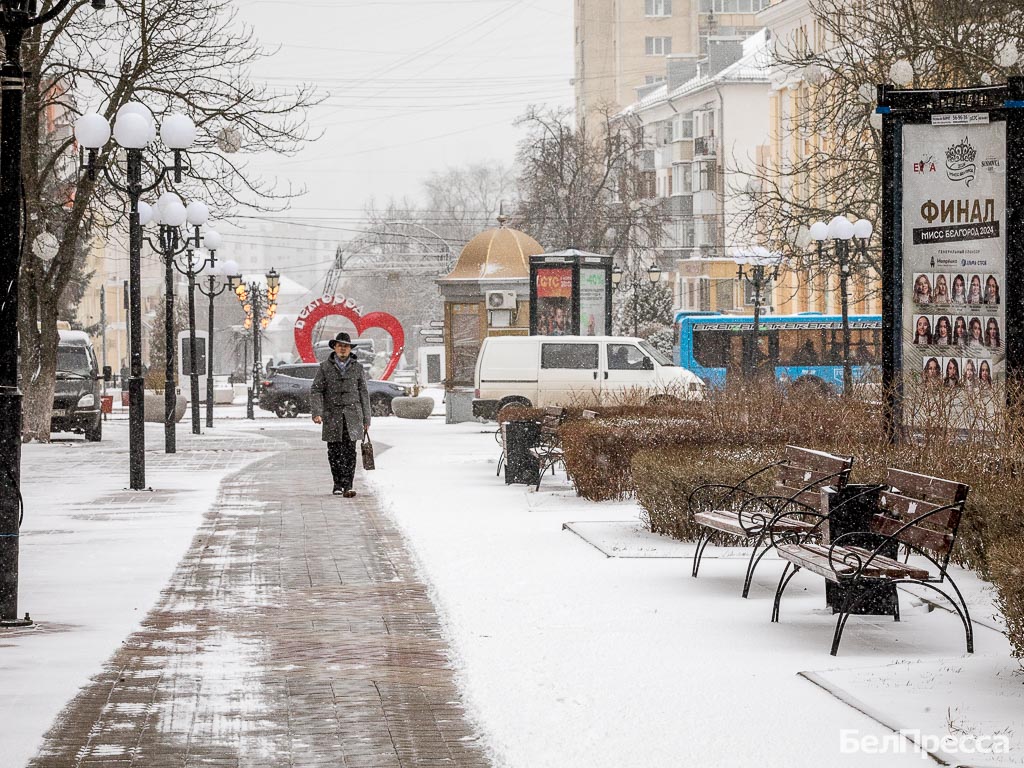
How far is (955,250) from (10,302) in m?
7.80

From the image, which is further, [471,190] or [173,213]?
[471,190]

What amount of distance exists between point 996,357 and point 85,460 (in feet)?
50.1

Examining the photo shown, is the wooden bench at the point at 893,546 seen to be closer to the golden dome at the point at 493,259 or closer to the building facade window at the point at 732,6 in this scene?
the golden dome at the point at 493,259

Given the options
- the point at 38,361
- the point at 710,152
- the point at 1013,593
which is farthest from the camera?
the point at 710,152

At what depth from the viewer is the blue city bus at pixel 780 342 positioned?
4741 cm

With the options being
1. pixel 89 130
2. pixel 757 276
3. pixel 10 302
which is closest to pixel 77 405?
pixel 89 130

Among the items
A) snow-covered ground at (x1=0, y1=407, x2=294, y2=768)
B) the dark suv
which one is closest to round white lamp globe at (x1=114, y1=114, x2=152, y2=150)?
snow-covered ground at (x1=0, y1=407, x2=294, y2=768)

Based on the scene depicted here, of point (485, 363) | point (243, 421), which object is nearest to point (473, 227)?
point (243, 421)

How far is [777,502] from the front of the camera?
1154 cm

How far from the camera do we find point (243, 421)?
43375 mm

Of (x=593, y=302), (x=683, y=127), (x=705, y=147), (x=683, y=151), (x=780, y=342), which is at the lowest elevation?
(x=780, y=342)

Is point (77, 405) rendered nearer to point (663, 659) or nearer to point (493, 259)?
point (493, 259)

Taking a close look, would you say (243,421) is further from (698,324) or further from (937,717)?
(937,717)

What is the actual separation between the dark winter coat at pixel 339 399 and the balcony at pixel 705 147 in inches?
2487
